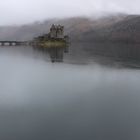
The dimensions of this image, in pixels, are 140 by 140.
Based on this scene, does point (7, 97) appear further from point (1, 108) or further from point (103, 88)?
point (103, 88)

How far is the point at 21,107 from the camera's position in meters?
36.7

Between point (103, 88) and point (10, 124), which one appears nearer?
point (10, 124)

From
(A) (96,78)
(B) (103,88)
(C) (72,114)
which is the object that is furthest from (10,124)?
(A) (96,78)

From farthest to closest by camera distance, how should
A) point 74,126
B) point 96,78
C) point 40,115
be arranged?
1. point 96,78
2. point 40,115
3. point 74,126

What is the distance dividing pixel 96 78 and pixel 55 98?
22.9 meters

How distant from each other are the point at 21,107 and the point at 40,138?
404 inches

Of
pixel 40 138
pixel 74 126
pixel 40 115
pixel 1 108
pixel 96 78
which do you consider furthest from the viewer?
pixel 96 78

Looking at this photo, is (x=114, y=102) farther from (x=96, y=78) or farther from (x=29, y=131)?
(x=96, y=78)

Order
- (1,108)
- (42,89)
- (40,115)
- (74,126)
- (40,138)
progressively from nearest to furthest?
(40,138)
(74,126)
(40,115)
(1,108)
(42,89)

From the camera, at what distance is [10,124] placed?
99.7 ft

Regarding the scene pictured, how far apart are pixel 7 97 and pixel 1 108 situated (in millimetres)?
6745

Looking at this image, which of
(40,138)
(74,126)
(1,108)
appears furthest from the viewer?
(1,108)

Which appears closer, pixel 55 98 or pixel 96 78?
pixel 55 98

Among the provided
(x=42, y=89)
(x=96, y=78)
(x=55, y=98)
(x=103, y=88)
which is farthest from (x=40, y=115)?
(x=96, y=78)
